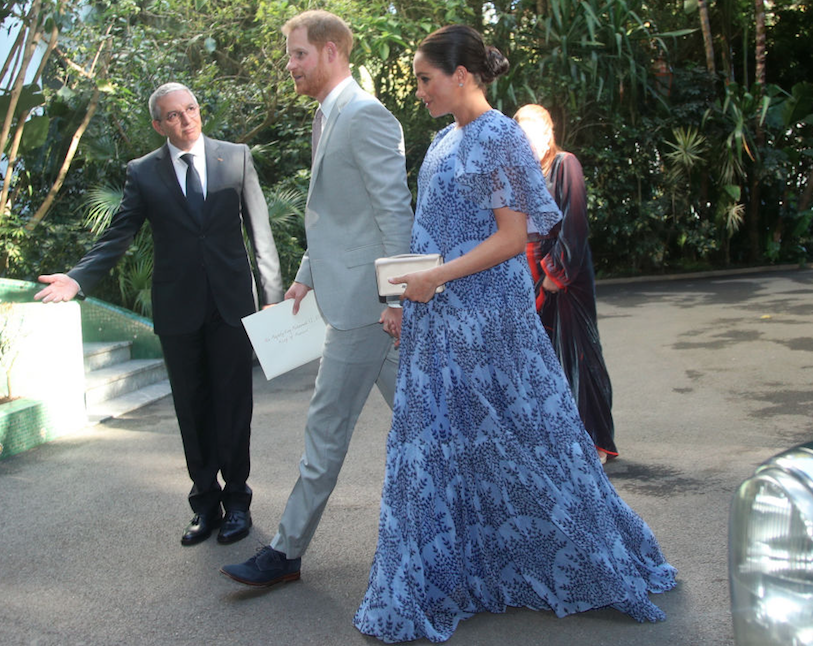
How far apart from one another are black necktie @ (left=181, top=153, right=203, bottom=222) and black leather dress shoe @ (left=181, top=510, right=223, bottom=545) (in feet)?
4.58

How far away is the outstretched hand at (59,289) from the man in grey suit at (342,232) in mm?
1067

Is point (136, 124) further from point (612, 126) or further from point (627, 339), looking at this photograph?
point (612, 126)

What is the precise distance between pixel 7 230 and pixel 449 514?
297 inches

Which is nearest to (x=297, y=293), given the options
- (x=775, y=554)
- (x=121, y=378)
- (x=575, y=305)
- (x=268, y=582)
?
(x=268, y=582)

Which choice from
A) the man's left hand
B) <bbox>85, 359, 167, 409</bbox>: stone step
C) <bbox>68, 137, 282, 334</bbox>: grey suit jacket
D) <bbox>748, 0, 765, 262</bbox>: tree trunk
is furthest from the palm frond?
<bbox>748, 0, 765, 262</bbox>: tree trunk

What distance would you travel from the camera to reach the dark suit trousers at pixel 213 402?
437 cm

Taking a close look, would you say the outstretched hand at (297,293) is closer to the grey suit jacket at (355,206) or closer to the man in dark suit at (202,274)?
the grey suit jacket at (355,206)

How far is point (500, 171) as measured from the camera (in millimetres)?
3230

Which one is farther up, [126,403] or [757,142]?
[757,142]

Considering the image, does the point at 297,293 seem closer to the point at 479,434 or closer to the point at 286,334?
the point at 286,334

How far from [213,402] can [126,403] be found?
12.1 feet

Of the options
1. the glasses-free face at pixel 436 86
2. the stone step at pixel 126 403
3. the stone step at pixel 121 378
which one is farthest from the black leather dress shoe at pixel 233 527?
the stone step at pixel 121 378

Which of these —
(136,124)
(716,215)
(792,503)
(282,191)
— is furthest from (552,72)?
(792,503)

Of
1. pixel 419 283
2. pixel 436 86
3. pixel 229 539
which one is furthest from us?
pixel 229 539
